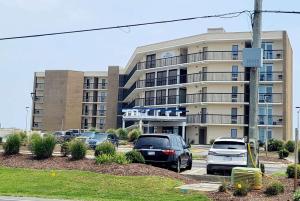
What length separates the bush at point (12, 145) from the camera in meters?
22.9

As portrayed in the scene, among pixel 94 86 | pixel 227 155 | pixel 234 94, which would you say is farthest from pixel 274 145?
pixel 94 86

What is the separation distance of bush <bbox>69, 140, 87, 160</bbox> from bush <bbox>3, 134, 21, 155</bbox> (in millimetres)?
3421


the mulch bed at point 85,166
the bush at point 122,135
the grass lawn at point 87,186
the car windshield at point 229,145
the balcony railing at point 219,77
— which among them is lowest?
the grass lawn at point 87,186

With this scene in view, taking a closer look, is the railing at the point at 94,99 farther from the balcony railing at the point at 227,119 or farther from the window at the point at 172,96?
the balcony railing at the point at 227,119

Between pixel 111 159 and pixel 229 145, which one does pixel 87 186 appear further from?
pixel 229 145

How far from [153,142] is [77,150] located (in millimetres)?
3143

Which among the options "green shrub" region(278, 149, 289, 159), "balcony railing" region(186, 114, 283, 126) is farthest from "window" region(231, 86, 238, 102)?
"green shrub" region(278, 149, 289, 159)

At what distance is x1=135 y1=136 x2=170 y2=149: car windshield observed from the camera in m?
20.8

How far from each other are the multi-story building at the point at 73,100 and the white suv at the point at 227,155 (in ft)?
276

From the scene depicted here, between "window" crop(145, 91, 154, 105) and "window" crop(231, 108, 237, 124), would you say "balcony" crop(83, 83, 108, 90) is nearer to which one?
"window" crop(145, 91, 154, 105)

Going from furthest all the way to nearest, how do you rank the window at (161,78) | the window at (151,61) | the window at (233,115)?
the window at (151,61)
the window at (161,78)
the window at (233,115)

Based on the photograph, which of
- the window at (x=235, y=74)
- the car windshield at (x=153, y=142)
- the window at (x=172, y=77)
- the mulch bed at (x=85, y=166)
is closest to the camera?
the mulch bed at (x=85, y=166)

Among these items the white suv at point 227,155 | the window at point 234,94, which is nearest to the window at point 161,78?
the window at point 234,94

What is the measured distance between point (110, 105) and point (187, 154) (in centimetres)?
7508
